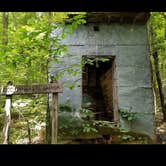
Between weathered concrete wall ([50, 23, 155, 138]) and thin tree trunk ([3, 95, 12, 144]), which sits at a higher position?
weathered concrete wall ([50, 23, 155, 138])

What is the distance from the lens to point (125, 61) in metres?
6.92

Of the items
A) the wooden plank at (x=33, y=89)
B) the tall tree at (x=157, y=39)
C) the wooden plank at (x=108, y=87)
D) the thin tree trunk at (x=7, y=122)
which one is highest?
the tall tree at (x=157, y=39)

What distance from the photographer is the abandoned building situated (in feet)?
21.9

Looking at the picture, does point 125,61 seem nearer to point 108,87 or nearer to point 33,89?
point 108,87

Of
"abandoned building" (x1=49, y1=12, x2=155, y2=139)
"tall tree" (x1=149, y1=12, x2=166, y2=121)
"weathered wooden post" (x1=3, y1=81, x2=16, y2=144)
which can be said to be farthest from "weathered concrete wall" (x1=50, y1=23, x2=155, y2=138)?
"weathered wooden post" (x1=3, y1=81, x2=16, y2=144)

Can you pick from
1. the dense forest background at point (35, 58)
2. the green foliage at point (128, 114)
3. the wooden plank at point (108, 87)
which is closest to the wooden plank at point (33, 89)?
the dense forest background at point (35, 58)

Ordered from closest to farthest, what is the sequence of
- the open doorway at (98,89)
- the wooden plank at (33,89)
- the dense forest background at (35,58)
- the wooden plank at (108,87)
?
the dense forest background at (35,58) → the wooden plank at (33,89) → the wooden plank at (108,87) → the open doorway at (98,89)

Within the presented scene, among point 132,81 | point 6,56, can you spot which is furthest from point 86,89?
point 6,56

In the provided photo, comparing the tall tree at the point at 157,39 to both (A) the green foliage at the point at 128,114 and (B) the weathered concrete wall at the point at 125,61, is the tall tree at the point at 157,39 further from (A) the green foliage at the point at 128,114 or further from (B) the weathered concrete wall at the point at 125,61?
(A) the green foliage at the point at 128,114

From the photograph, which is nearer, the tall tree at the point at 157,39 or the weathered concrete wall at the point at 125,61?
the weathered concrete wall at the point at 125,61

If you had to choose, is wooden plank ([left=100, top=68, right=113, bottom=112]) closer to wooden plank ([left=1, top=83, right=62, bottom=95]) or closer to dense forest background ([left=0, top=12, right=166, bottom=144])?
dense forest background ([left=0, top=12, right=166, bottom=144])

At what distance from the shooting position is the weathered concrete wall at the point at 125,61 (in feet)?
22.0

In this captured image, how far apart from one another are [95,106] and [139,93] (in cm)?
262
